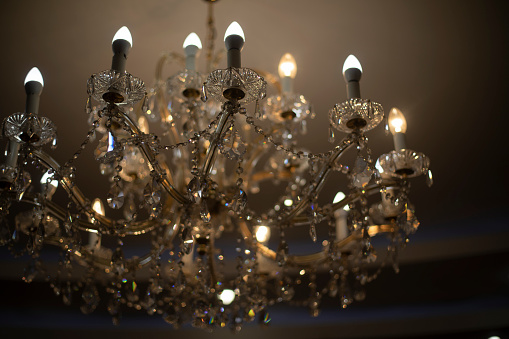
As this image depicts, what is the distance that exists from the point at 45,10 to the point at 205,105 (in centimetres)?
66

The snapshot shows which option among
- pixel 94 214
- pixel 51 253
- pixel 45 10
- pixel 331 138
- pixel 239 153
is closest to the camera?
pixel 239 153

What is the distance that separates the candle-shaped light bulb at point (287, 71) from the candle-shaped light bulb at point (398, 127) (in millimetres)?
419

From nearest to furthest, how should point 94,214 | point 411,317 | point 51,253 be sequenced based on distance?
point 94,214 < point 51,253 < point 411,317

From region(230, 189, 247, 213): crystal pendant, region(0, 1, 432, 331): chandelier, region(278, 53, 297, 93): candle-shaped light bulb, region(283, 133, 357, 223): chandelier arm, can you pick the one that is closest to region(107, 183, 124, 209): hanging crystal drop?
region(0, 1, 432, 331): chandelier

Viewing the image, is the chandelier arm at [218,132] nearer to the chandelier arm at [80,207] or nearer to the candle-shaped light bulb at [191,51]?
the chandelier arm at [80,207]

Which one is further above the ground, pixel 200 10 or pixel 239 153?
pixel 200 10

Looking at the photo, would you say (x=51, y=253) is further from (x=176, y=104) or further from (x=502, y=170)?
(x=502, y=170)

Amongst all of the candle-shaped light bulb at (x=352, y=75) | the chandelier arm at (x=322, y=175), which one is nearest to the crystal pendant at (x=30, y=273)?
the chandelier arm at (x=322, y=175)

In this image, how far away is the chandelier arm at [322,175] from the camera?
1444mm

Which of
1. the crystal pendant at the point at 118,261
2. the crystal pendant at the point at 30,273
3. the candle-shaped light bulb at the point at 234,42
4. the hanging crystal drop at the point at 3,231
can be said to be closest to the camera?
the candle-shaped light bulb at the point at 234,42

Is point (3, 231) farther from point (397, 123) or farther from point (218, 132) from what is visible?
point (397, 123)

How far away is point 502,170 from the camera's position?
3.02 metres

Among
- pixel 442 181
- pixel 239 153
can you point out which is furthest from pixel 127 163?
pixel 442 181

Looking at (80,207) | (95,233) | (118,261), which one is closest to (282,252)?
(118,261)
